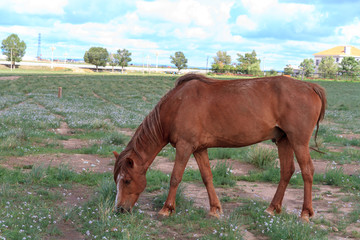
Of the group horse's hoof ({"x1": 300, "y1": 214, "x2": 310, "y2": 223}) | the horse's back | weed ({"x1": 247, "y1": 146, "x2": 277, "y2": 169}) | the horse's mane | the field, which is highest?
the horse's back

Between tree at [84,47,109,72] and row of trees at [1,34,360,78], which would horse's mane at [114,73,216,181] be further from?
tree at [84,47,109,72]

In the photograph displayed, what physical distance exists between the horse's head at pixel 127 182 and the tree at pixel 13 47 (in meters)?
89.9

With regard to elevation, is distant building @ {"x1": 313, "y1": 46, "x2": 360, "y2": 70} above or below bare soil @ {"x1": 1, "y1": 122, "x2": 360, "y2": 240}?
above

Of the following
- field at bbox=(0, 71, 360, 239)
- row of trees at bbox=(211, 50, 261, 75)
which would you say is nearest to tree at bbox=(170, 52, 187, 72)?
row of trees at bbox=(211, 50, 261, 75)

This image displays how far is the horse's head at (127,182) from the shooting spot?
18.5 feet

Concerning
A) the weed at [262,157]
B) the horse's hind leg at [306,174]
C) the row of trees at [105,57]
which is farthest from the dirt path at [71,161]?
the row of trees at [105,57]

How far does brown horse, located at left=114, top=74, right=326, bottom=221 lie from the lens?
5703 mm

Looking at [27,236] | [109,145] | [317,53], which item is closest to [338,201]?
[27,236]

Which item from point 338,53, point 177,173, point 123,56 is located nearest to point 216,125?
point 177,173

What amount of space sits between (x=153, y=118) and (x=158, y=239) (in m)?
1.88

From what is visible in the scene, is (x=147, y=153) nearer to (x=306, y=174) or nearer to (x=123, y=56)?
(x=306, y=174)

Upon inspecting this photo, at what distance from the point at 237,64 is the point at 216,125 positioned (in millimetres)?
90614

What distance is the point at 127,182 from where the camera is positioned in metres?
5.67

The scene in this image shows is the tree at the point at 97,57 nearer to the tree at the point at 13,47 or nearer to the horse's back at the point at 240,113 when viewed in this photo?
the tree at the point at 13,47
